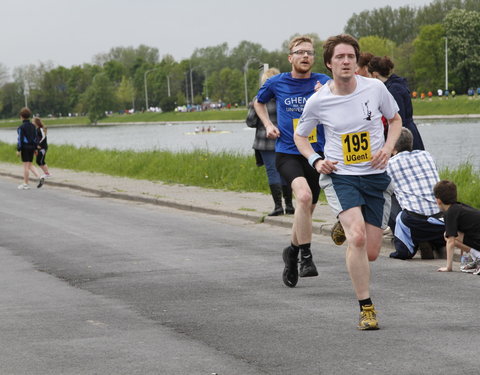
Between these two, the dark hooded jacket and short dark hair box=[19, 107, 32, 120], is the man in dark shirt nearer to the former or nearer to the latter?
short dark hair box=[19, 107, 32, 120]

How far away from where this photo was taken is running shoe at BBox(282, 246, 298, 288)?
8016 millimetres

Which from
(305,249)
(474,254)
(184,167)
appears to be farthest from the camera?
(184,167)

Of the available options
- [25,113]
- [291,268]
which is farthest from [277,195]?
[25,113]

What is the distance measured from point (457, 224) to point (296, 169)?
143 centimetres

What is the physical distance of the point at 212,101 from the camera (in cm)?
15875

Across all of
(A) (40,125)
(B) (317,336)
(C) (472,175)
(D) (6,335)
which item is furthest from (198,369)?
(A) (40,125)

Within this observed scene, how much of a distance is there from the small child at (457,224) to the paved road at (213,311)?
285 mm

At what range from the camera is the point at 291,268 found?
8047mm

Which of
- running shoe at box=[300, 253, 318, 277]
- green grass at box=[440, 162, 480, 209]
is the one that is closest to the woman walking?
green grass at box=[440, 162, 480, 209]

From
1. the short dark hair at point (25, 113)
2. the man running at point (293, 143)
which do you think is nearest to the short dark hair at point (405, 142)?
the man running at point (293, 143)

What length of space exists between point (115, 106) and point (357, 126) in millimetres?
157986

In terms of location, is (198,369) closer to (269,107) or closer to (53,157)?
(269,107)

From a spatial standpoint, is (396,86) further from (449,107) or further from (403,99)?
(449,107)

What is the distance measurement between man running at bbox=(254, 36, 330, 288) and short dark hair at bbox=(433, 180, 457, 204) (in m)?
1.02
